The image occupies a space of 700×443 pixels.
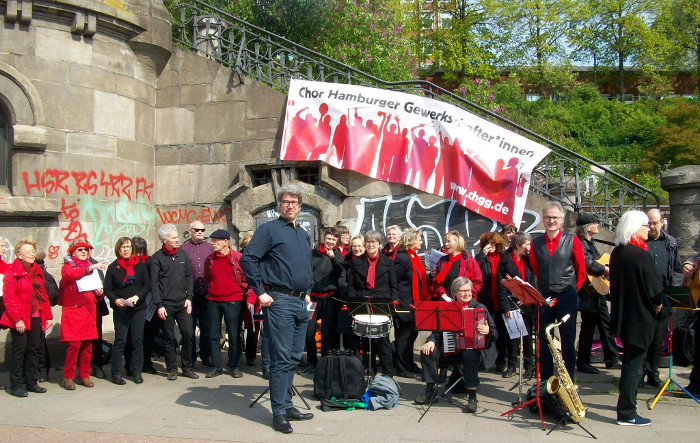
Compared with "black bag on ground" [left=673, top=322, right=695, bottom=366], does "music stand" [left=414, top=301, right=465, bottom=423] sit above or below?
above

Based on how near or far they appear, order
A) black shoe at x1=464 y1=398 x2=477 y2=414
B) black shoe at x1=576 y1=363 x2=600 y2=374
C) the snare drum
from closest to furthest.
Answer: black shoe at x1=464 y1=398 x2=477 y2=414 < the snare drum < black shoe at x1=576 y1=363 x2=600 y2=374

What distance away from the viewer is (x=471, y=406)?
6500 millimetres

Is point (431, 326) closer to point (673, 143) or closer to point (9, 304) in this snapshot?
point (9, 304)

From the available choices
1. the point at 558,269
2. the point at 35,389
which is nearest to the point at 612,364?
the point at 558,269

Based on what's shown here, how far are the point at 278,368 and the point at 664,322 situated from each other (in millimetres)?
4394

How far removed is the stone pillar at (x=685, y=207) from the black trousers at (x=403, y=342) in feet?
13.2

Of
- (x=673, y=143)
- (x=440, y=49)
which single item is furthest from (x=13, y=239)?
(x=440, y=49)

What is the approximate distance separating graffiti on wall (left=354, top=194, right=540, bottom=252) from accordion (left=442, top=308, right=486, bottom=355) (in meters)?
3.62

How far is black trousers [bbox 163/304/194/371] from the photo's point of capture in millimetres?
8289

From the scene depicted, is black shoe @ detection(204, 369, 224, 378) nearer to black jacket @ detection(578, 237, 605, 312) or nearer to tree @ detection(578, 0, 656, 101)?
black jacket @ detection(578, 237, 605, 312)

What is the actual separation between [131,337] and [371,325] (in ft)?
10.3

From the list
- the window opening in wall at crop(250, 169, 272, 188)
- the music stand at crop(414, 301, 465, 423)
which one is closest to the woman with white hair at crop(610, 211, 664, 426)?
the music stand at crop(414, 301, 465, 423)

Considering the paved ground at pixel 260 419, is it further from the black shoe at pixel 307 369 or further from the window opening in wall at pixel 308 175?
the window opening in wall at pixel 308 175

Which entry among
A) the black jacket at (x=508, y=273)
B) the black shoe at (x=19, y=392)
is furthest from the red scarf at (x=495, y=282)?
the black shoe at (x=19, y=392)
